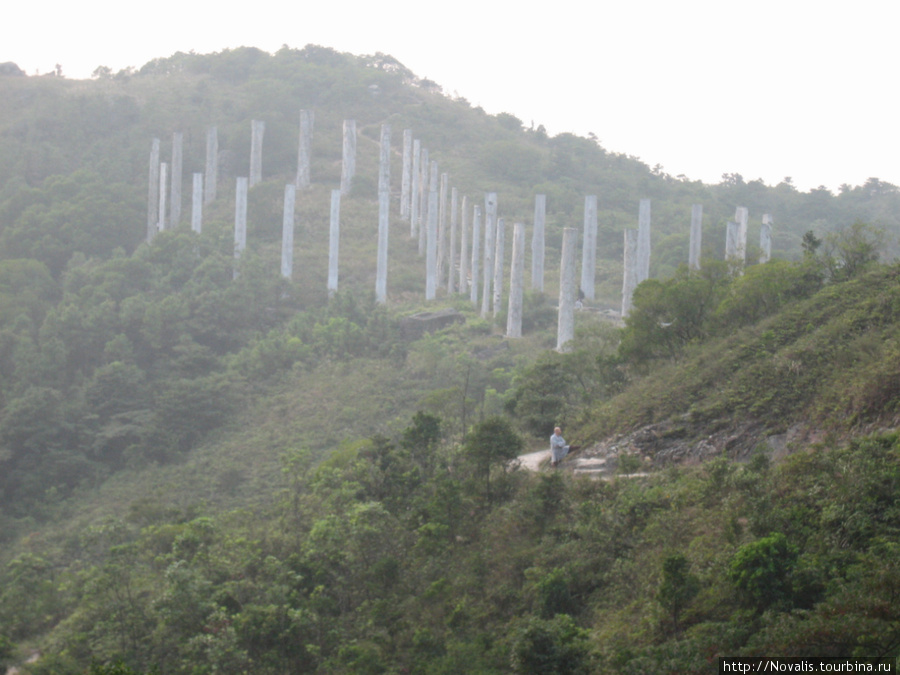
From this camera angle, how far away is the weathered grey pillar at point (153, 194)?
38656mm

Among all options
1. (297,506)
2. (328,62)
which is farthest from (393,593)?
(328,62)

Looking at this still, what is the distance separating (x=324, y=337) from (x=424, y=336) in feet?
10.2

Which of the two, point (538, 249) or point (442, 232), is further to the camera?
point (442, 232)

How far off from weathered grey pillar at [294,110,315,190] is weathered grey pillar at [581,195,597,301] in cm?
1565

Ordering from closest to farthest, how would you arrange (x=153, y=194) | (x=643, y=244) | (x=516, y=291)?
(x=643, y=244) → (x=516, y=291) → (x=153, y=194)

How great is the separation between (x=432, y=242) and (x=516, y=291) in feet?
19.7

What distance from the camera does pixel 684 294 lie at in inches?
653

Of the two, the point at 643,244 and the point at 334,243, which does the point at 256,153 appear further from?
the point at 643,244

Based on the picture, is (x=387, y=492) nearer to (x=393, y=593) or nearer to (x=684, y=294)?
(x=393, y=593)

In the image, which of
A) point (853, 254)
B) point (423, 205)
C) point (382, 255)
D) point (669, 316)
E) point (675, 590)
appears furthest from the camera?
point (423, 205)

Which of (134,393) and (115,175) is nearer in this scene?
(134,393)

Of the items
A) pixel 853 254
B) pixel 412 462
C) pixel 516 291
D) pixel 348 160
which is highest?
pixel 348 160

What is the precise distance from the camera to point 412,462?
15945 millimetres

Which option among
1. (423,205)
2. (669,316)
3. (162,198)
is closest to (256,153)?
(162,198)
